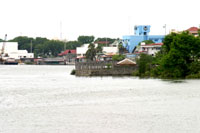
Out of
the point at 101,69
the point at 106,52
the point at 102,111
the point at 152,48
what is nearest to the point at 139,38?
the point at 106,52

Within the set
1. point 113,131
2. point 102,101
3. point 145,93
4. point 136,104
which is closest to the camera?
point 113,131

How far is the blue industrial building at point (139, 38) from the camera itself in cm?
13155

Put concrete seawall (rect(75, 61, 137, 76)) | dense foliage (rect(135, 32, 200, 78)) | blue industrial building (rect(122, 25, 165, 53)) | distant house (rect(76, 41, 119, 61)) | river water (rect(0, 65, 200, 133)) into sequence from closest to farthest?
1. river water (rect(0, 65, 200, 133))
2. dense foliage (rect(135, 32, 200, 78))
3. concrete seawall (rect(75, 61, 137, 76))
4. distant house (rect(76, 41, 119, 61))
5. blue industrial building (rect(122, 25, 165, 53))

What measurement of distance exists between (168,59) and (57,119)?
32.6 metres

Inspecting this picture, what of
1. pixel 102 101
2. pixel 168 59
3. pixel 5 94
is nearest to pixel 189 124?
pixel 102 101

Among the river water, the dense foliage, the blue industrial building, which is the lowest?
the river water

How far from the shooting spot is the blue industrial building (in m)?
132

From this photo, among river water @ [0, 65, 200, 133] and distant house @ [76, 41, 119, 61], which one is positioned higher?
distant house @ [76, 41, 119, 61]

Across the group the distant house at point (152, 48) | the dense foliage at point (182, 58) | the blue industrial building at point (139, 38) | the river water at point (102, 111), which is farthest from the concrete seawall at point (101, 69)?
the blue industrial building at point (139, 38)

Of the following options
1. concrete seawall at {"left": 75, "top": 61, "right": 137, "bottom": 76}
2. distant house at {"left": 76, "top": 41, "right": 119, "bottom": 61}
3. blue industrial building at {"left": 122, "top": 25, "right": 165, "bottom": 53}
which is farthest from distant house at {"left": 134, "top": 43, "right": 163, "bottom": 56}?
concrete seawall at {"left": 75, "top": 61, "right": 137, "bottom": 76}

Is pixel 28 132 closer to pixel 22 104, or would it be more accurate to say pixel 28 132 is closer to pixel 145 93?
pixel 22 104

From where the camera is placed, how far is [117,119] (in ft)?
88.4

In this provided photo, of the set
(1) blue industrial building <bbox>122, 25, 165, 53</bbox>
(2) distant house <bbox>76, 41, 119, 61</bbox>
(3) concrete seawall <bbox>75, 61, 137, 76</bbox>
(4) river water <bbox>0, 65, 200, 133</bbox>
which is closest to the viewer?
(4) river water <bbox>0, 65, 200, 133</bbox>

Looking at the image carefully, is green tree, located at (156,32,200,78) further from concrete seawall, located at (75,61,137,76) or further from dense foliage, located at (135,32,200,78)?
concrete seawall, located at (75,61,137,76)
